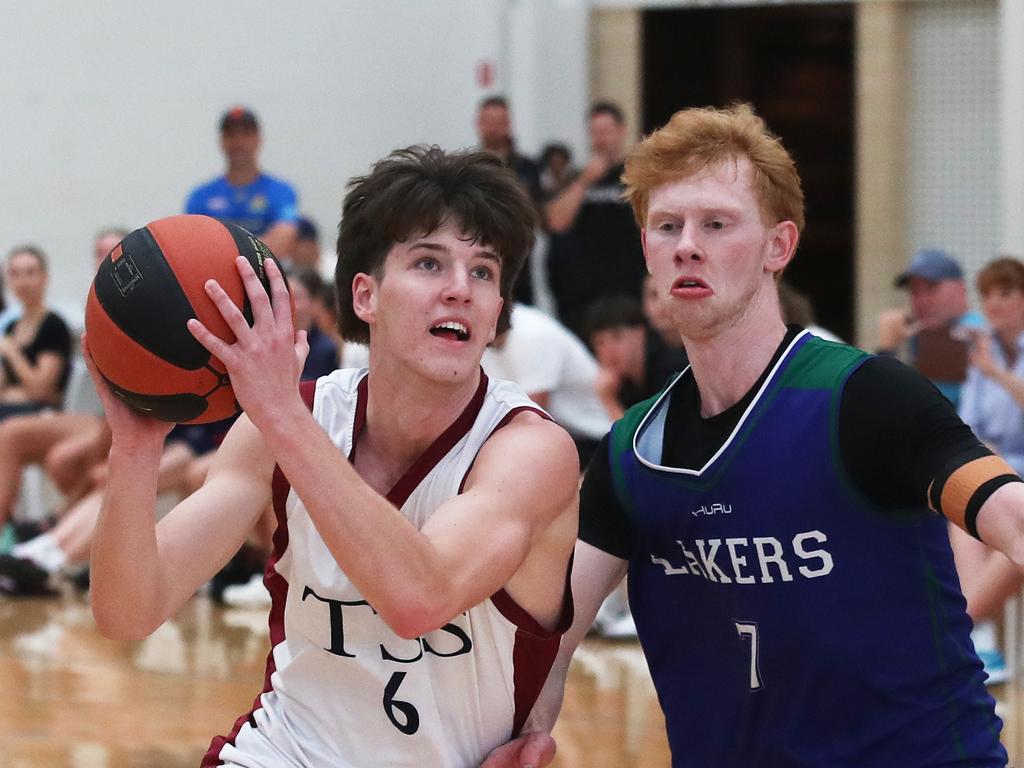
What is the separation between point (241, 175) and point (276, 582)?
6242 millimetres

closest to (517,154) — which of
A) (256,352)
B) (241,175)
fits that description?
(241,175)

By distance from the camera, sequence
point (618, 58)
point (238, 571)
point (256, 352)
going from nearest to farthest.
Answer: point (256, 352) → point (238, 571) → point (618, 58)

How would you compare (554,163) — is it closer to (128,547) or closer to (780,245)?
(780,245)

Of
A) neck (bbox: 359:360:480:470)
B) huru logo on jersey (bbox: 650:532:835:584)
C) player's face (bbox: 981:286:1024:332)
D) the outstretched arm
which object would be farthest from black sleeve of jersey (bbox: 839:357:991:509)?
player's face (bbox: 981:286:1024:332)

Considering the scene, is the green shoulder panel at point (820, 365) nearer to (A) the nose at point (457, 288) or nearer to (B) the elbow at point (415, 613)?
(A) the nose at point (457, 288)

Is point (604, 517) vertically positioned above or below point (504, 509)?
below

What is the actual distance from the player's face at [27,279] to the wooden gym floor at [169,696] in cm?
221

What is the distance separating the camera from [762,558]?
9.43ft

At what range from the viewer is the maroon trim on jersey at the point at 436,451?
9.48 feet

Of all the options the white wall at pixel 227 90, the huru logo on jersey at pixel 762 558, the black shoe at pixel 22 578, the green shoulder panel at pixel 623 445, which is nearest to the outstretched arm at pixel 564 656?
the green shoulder panel at pixel 623 445

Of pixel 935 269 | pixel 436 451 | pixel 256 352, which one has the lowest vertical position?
pixel 935 269

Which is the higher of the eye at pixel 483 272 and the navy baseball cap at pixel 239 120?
the navy baseball cap at pixel 239 120

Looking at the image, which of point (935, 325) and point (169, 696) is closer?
point (169, 696)

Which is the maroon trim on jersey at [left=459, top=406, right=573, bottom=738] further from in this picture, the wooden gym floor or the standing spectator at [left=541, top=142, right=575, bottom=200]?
the standing spectator at [left=541, top=142, right=575, bottom=200]
